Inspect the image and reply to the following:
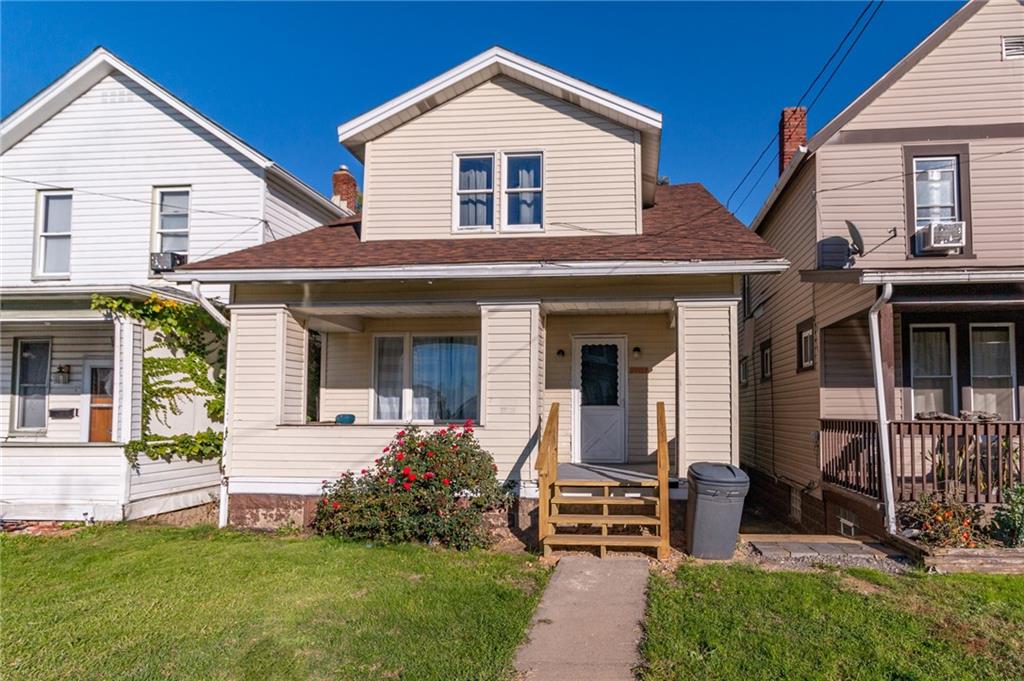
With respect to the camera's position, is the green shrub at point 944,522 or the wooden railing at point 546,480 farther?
the wooden railing at point 546,480

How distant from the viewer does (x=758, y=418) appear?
47.6 feet

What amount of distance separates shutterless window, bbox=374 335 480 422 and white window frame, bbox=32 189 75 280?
261 inches

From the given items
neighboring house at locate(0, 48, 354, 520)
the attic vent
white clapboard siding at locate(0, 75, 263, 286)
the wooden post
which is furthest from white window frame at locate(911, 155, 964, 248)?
white clapboard siding at locate(0, 75, 263, 286)

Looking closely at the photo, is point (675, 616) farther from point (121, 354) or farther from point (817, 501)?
point (121, 354)

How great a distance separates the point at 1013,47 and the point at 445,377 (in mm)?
10598

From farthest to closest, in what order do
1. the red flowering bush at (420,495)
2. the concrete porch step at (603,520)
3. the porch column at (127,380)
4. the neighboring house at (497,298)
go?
the porch column at (127,380) < the neighboring house at (497,298) < the red flowering bush at (420,495) < the concrete porch step at (603,520)

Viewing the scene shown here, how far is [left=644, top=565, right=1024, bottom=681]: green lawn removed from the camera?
4363 mm

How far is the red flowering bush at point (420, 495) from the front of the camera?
A: 782cm

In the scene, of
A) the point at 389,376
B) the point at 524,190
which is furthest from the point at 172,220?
the point at 524,190

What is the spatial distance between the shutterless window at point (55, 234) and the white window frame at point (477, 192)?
794 cm

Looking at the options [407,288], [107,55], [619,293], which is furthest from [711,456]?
[107,55]

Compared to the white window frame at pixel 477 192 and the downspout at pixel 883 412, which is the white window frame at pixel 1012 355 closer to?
the downspout at pixel 883 412

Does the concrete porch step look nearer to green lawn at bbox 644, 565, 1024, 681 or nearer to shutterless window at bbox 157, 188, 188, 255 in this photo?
green lawn at bbox 644, 565, 1024, 681

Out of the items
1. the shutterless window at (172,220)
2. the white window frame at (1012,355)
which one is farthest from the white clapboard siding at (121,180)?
the white window frame at (1012,355)
